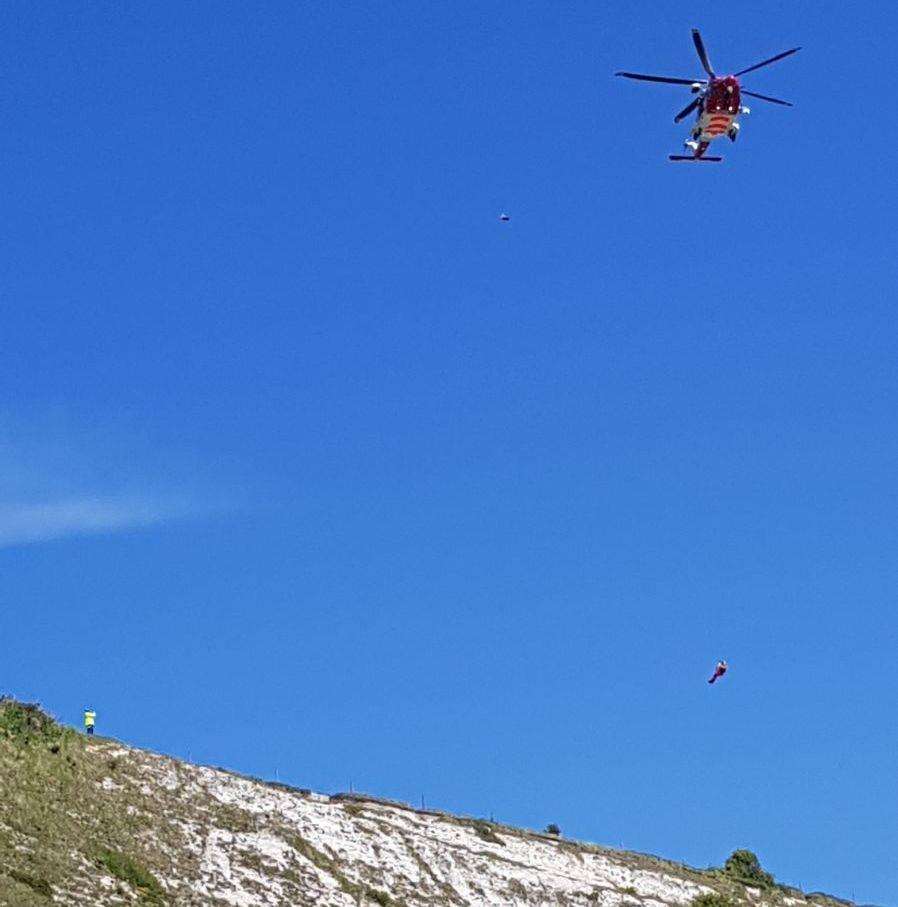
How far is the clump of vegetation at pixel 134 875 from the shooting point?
66.6 metres

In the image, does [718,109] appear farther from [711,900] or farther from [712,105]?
[711,900]

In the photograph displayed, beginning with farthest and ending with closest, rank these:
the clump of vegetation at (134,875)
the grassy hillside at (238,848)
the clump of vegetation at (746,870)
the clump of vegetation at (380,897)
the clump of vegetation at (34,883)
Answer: the clump of vegetation at (746,870), the clump of vegetation at (380,897), the grassy hillside at (238,848), the clump of vegetation at (134,875), the clump of vegetation at (34,883)

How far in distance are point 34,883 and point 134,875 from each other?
6.13 meters

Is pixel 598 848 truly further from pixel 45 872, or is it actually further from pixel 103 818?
pixel 45 872

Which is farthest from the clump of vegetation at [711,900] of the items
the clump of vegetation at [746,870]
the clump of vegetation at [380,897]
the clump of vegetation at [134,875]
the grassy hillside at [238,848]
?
the clump of vegetation at [134,875]

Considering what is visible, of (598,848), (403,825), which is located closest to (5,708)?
(403,825)

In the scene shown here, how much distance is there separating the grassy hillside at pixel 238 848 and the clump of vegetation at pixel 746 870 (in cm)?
279

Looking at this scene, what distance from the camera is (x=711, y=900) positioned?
292ft

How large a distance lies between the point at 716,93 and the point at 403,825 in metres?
41.6

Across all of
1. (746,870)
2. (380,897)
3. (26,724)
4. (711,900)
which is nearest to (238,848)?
(380,897)

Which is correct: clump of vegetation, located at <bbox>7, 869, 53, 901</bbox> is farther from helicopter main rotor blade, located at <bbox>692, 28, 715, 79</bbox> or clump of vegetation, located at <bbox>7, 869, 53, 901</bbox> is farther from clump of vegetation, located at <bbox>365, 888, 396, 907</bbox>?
helicopter main rotor blade, located at <bbox>692, 28, 715, 79</bbox>

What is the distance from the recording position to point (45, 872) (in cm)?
6359

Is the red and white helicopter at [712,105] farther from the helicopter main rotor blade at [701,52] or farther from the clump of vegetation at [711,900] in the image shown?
the clump of vegetation at [711,900]

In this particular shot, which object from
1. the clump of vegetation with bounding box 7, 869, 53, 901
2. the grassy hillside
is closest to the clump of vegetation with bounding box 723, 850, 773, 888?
the grassy hillside
